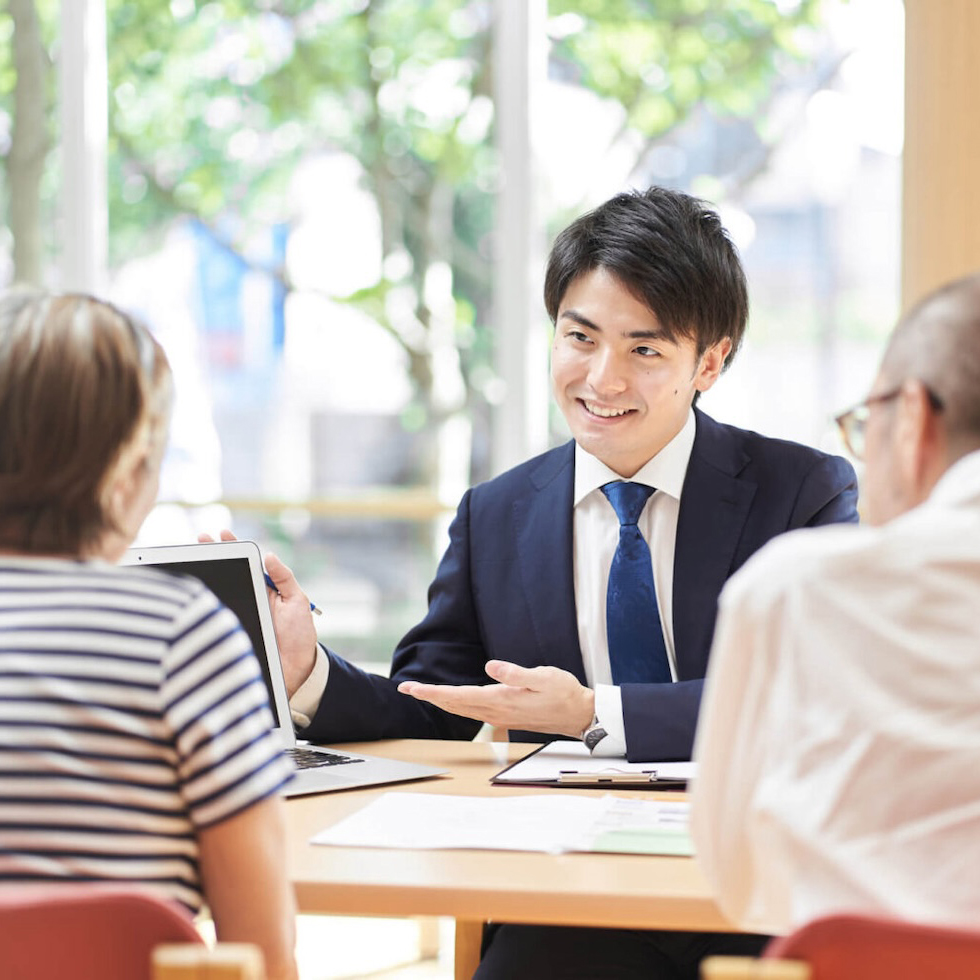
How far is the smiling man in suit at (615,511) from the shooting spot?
1.97 meters

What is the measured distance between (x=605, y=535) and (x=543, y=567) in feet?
0.37

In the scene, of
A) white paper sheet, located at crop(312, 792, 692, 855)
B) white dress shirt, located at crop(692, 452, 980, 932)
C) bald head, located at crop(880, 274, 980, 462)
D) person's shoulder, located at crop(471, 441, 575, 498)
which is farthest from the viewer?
person's shoulder, located at crop(471, 441, 575, 498)

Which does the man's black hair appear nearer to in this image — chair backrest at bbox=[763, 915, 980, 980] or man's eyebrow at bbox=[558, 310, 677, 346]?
man's eyebrow at bbox=[558, 310, 677, 346]

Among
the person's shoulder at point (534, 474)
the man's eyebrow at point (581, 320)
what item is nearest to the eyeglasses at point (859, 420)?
the man's eyebrow at point (581, 320)

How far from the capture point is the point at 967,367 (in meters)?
1.07

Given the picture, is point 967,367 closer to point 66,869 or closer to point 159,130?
point 66,869

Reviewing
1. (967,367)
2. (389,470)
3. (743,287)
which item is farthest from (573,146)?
(967,367)

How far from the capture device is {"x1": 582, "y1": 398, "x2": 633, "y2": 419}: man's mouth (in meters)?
2.07

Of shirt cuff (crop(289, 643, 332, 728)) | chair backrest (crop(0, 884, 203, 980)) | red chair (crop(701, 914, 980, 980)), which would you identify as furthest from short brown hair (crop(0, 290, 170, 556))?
shirt cuff (crop(289, 643, 332, 728))

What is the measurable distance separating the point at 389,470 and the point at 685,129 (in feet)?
4.42

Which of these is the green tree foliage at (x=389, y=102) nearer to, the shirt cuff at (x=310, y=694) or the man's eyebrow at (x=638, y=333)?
the man's eyebrow at (x=638, y=333)

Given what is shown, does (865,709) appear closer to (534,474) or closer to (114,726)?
(114,726)

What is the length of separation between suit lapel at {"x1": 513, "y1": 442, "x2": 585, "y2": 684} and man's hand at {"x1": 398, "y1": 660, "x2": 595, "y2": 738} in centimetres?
27

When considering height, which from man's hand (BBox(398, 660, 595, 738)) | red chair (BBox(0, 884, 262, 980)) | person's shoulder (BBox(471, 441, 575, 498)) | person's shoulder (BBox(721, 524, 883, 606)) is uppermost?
person's shoulder (BBox(721, 524, 883, 606))
